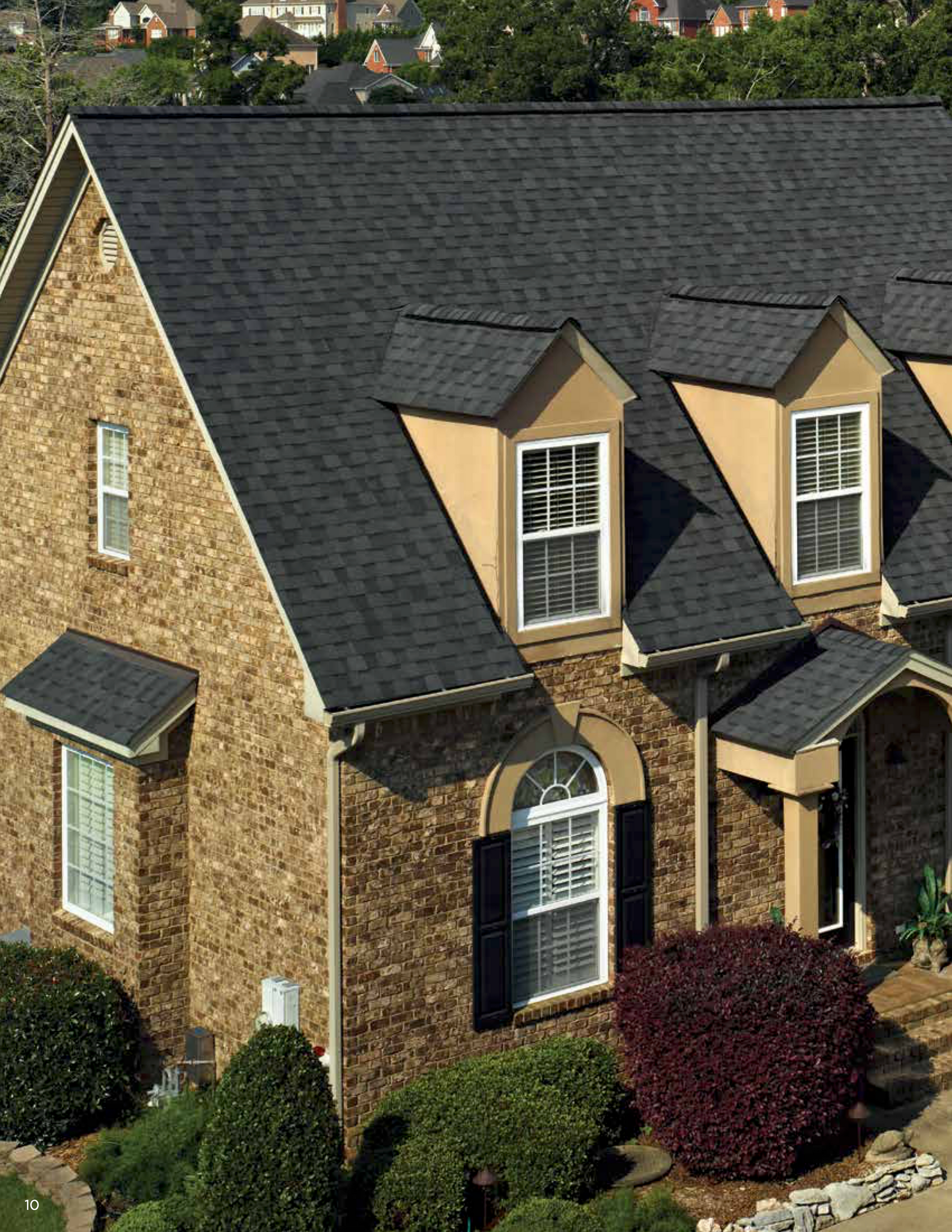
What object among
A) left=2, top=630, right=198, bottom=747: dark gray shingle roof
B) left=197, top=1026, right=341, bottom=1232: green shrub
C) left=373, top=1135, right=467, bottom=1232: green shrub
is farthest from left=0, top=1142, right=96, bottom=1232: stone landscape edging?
left=2, top=630, right=198, bottom=747: dark gray shingle roof

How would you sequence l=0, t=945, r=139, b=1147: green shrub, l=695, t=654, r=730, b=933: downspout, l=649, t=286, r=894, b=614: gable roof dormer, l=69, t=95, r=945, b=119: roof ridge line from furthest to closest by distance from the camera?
l=649, t=286, r=894, b=614: gable roof dormer
l=695, t=654, r=730, b=933: downspout
l=69, t=95, r=945, b=119: roof ridge line
l=0, t=945, r=139, b=1147: green shrub

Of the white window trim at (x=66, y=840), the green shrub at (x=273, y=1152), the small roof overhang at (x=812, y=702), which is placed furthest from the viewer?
the white window trim at (x=66, y=840)

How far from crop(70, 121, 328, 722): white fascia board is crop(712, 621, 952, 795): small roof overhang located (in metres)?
4.53

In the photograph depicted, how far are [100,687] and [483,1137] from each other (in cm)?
555

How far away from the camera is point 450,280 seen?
66.4ft

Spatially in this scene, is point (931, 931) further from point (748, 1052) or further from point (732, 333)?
point (732, 333)

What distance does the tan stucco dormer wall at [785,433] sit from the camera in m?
19.8

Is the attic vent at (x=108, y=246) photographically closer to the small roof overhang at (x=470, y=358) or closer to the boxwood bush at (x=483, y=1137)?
the small roof overhang at (x=470, y=358)

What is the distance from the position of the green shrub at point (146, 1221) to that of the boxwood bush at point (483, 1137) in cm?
148

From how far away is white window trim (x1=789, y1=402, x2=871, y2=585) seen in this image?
65.6 feet

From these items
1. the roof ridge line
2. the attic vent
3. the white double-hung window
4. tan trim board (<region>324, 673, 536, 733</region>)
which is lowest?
the white double-hung window

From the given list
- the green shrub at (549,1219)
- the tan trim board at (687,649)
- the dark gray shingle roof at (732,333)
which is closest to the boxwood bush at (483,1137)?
the green shrub at (549,1219)

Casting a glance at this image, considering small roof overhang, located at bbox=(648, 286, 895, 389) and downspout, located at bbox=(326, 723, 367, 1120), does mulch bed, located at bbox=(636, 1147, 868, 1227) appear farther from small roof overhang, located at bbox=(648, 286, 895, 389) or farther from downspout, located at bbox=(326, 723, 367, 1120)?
small roof overhang, located at bbox=(648, 286, 895, 389)

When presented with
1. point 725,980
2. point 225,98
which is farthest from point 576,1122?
point 225,98
